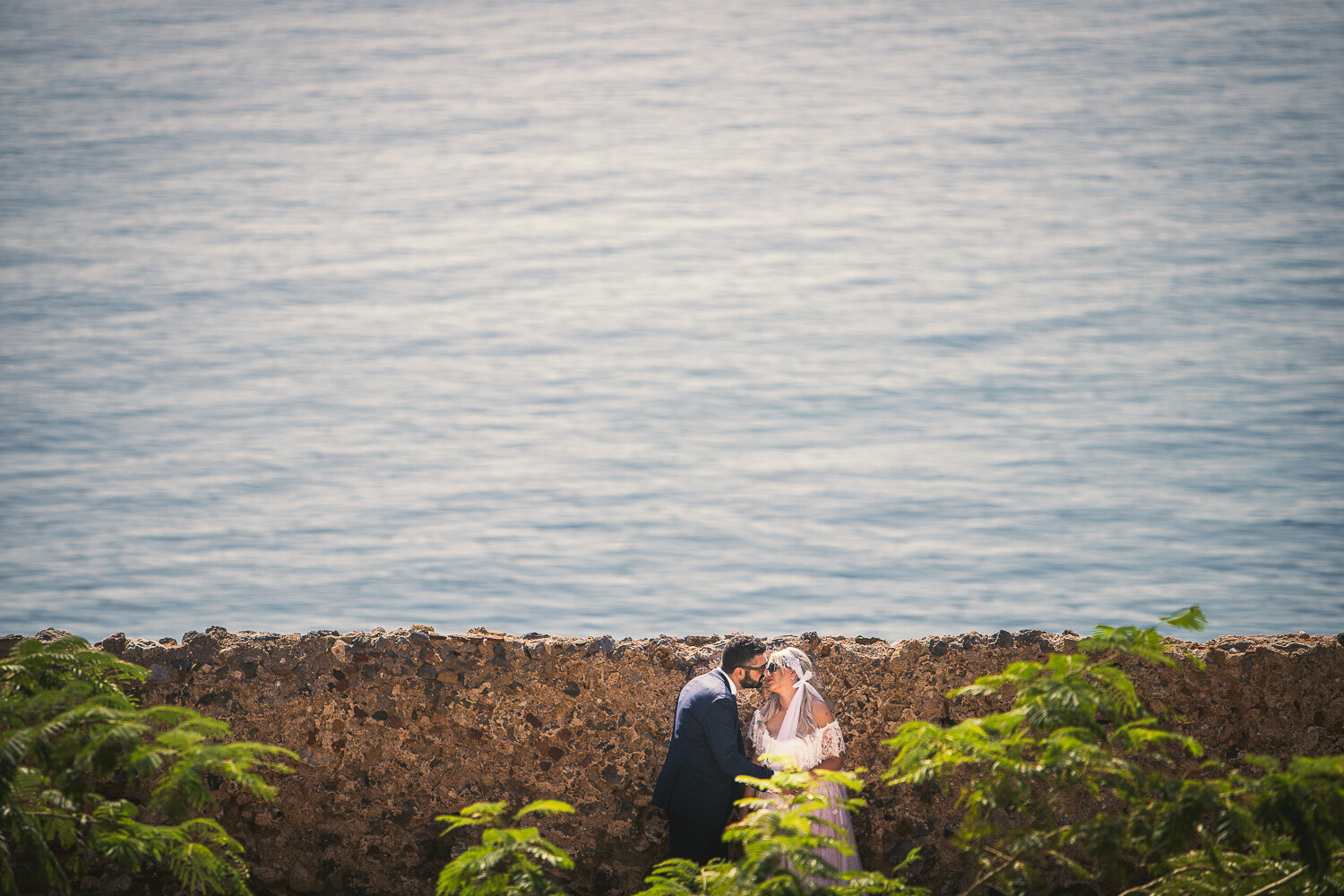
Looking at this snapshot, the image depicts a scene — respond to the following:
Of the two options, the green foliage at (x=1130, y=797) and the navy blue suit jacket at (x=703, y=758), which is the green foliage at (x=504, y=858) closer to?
the green foliage at (x=1130, y=797)

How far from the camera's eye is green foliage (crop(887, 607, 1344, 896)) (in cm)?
410

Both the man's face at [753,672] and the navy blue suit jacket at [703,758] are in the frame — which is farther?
the man's face at [753,672]

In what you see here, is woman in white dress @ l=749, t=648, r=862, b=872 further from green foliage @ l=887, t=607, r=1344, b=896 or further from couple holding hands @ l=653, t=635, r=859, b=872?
green foliage @ l=887, t=607, r=1344, b=896

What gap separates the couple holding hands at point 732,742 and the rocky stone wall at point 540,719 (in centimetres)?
23

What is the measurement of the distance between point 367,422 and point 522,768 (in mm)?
21266

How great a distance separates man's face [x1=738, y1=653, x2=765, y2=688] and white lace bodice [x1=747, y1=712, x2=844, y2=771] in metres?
0.22

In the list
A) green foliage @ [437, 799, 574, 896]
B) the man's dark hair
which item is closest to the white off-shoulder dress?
the man's dark hair

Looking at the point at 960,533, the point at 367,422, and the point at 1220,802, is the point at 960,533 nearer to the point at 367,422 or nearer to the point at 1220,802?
the point at 367,422

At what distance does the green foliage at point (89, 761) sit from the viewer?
428 centimetres

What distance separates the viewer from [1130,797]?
4492mm

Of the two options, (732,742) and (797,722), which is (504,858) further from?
(797,722)

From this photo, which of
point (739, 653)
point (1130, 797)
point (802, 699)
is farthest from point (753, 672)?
point (1130, 797)

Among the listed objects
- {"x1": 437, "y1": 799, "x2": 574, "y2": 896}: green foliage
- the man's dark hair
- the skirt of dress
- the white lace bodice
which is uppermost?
the man's dark hair

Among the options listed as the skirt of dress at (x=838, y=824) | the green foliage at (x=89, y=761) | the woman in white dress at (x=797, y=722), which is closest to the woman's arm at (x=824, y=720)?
the woman in white dress at (x=797, y=722)
